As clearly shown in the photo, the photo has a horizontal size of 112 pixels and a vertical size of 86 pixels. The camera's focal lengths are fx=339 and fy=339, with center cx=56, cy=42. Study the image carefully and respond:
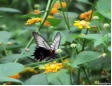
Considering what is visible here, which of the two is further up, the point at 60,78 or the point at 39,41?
the point at 39,41

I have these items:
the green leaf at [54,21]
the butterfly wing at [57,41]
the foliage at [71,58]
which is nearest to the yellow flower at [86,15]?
the foliage at [71,58]

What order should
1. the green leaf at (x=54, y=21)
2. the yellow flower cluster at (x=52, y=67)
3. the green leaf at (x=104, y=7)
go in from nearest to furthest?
the yellow flower cluster at (x=52, y=67), the green leaf at (x=104, y=7), the green leaf at (x=54, y=21)

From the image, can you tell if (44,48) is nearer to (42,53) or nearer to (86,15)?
(42,53)

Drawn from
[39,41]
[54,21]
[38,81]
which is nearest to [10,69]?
[38,81]

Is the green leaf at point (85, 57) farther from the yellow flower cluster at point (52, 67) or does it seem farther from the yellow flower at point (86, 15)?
the yellow flower at point (86, 15)

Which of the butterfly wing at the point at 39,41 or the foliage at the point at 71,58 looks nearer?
the foliage at the point at 71,58
